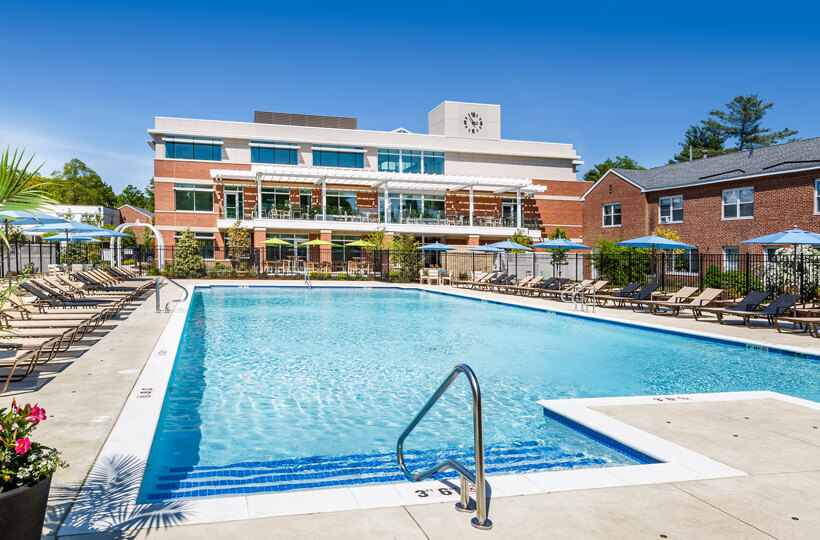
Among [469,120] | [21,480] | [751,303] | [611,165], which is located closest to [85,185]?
[469,120]

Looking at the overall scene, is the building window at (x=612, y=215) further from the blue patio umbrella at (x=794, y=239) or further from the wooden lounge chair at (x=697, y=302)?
the blue patio umbrella at (x=794, y=239)

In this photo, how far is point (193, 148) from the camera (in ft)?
134

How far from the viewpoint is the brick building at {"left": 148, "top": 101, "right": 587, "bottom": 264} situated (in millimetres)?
38844

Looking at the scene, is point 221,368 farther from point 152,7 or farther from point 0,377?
point 152,7

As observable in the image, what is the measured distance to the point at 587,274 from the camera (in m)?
34.6

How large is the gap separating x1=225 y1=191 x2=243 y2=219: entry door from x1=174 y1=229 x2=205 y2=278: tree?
722 centimetres

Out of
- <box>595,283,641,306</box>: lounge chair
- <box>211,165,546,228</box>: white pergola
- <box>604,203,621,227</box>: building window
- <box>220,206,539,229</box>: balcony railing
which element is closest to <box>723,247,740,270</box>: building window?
<box>604,203,621,227</box>: building window

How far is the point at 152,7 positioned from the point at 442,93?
34.2 meters

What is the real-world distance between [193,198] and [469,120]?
23.3 metres

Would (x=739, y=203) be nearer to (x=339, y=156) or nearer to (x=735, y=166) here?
(x=735, y=166)

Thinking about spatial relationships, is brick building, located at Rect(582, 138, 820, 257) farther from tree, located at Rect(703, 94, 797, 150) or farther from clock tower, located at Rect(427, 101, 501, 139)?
tree, located at Rect(703, 94, 797, 150)

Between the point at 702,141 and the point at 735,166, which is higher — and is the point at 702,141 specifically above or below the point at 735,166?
above

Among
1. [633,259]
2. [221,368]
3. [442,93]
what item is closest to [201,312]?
[221,368]

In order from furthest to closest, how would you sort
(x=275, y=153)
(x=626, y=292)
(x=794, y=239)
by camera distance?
(x=275, y=153)
(x=626, y=292)
(x=794, y=239)
